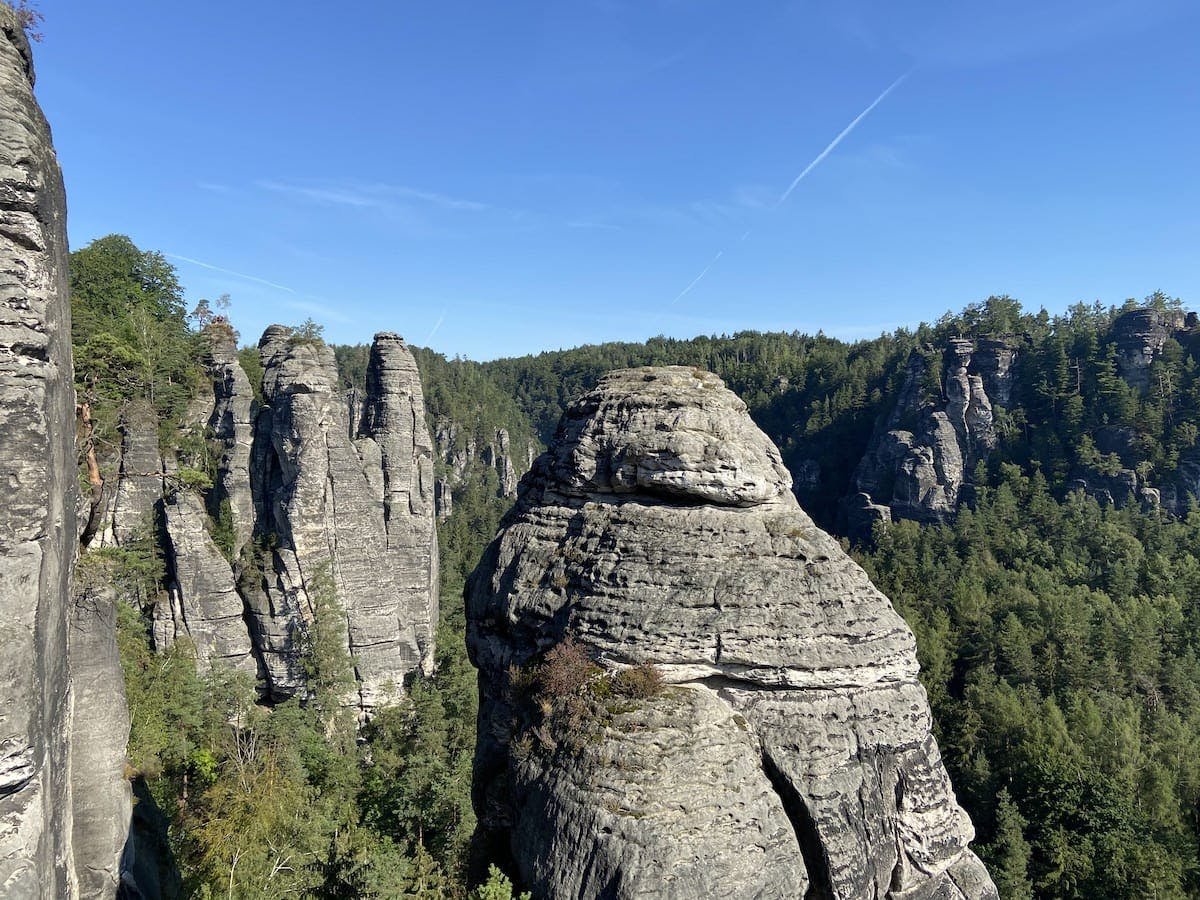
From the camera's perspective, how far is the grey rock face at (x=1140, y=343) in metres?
78.1

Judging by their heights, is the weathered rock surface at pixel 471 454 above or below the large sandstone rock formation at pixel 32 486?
above

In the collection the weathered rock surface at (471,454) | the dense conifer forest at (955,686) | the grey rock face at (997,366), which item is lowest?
the dense conifer forest at (955,686)

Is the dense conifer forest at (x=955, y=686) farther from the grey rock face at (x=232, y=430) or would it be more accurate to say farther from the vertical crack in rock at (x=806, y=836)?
the vertical crack in rock at (x=806, y=836)

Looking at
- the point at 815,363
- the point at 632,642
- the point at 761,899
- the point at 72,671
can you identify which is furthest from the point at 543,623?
the point at 815,363

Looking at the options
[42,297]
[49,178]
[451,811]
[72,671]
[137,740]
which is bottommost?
[451,811]

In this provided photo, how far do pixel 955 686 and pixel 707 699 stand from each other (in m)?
38.7

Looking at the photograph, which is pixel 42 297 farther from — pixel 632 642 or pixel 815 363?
pixel 815 363

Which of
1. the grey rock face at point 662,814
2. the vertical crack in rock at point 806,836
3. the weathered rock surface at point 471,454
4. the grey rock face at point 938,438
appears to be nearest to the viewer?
the grey rock face at point 662,814

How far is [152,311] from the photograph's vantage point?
111 ft

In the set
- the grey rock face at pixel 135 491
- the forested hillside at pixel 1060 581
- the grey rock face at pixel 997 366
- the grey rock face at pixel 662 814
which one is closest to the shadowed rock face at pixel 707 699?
the grey rock face at pixel 662 814

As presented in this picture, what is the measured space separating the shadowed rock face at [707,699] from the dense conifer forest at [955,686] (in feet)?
6.48

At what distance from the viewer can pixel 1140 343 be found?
257 ft

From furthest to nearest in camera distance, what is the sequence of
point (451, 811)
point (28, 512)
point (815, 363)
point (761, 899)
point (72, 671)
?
point (815, 363) < point (451, 811) < point (72, 671) < point (761, 899) < point (28, 512)

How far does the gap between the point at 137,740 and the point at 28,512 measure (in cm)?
1363
